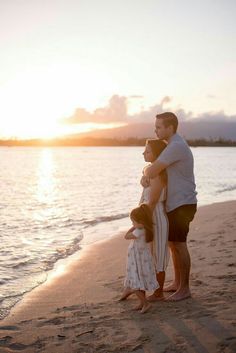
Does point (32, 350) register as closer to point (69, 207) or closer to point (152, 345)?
point (152, 345)

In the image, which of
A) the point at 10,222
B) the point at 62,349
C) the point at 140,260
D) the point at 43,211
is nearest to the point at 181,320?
the point at 140,260

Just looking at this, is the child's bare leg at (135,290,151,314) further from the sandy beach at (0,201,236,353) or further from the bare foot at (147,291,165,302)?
the bare foot at (147,291,165,302)

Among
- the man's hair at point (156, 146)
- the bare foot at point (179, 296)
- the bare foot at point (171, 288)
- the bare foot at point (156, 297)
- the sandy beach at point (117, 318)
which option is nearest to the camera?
the sandy beach at point (117, 318)

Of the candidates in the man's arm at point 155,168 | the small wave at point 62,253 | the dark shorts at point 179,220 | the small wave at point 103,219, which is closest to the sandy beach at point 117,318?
the dark shorts at point 179,220

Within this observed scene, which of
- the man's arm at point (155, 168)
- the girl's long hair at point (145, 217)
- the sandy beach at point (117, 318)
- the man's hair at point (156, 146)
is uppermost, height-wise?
the man's hair at point (156, 146)

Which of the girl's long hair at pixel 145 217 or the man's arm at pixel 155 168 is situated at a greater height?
the man's arm at pixel 155 168

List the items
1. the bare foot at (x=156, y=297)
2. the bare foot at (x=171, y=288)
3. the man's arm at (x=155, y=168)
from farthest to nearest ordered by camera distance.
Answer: the bare foot at (x=171, y=288) → the bare foot at (x=156, y=297) → the man's arm at (x=155, y=168)

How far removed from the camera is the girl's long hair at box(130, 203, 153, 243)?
5.35m

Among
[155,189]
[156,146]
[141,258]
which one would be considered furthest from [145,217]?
[156,146]

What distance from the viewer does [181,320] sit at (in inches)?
191

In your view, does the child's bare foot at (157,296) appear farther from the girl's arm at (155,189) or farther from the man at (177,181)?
the girl's arm at (155,189)

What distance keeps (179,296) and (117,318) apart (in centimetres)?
88

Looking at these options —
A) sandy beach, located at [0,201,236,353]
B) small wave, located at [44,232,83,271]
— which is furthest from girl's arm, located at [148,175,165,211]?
small wave, located at [44,232,83,271]

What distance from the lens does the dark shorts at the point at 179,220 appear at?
5.44m
